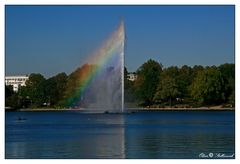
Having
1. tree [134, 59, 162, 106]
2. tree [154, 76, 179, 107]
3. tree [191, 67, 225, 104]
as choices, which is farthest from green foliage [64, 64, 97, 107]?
tree [191, 67, 225, 104]

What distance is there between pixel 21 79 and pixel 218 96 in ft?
260

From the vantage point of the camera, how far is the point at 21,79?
6176 inches

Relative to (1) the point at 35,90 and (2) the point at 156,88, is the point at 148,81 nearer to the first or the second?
(2) the point at 156,88

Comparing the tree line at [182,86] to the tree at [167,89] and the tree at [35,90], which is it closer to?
the tree at [167,89]

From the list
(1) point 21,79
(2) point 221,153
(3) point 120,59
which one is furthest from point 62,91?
(2) point 221,153

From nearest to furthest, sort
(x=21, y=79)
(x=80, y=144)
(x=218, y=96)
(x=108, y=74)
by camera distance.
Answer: (x=80, y=144) → (x=108, y=74) → (x=218, y=96) → (x=21, y=79)

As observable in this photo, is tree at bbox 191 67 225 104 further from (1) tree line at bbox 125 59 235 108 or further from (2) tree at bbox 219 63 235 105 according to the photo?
(2) tree at bbox 219 63 235 105

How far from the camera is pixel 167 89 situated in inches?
3590

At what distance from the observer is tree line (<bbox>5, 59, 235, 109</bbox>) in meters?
88.1

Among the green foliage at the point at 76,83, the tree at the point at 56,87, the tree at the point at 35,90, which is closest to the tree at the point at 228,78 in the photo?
the green foliage at the point at 76,83

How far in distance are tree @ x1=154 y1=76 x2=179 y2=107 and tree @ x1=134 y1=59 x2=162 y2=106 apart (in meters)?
1.57

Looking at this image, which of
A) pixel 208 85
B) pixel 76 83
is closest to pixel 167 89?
pixel 208 85

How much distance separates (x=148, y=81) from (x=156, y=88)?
1.81 meters
